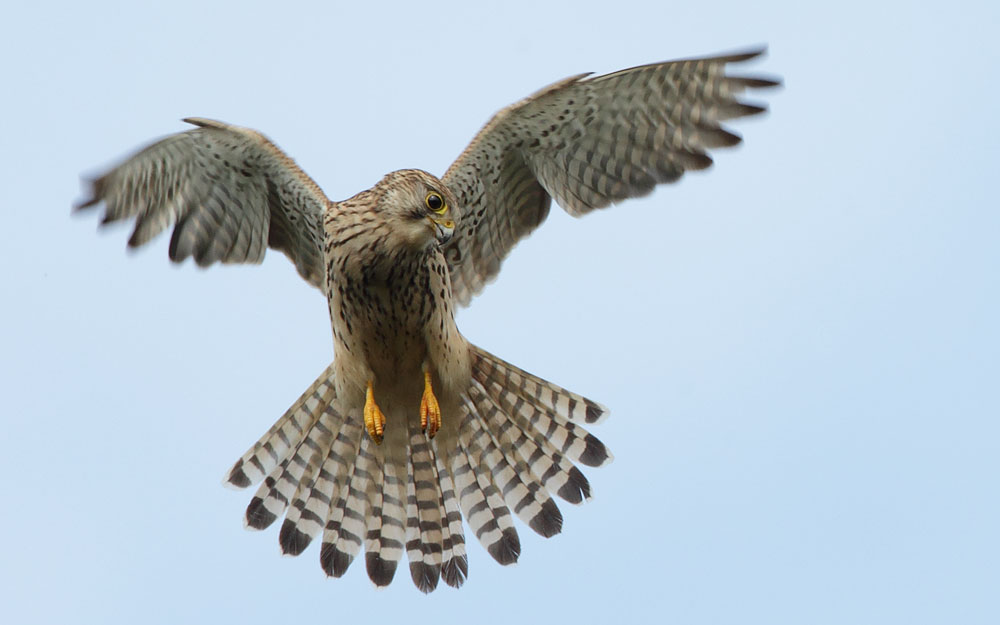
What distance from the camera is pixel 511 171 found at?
8.91 m

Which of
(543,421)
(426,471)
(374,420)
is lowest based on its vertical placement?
(426,471)

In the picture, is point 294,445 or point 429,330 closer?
point 429,330

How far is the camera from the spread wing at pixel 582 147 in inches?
328

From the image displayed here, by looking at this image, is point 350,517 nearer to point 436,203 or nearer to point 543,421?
point 543,421

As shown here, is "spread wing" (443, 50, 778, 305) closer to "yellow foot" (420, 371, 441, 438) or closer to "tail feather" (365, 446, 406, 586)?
"yellow foot" (420, 371, 441, 438)

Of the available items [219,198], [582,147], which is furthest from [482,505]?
[219,198]

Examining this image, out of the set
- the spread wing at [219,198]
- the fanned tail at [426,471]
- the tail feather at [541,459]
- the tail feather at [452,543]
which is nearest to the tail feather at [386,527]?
the fanned tail at [426,471]

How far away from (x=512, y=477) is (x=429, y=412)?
79 cm

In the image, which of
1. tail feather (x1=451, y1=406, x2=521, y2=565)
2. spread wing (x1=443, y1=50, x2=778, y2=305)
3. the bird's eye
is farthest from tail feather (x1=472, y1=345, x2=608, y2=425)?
the bird's eye

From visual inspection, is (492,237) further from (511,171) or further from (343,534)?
(343,534)

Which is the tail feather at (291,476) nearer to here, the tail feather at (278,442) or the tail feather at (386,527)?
the tail feather at (278,442)

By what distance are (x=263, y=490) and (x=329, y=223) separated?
1788 millimetres

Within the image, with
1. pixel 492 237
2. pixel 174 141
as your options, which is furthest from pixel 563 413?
pixel 174 141

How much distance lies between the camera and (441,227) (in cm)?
786
